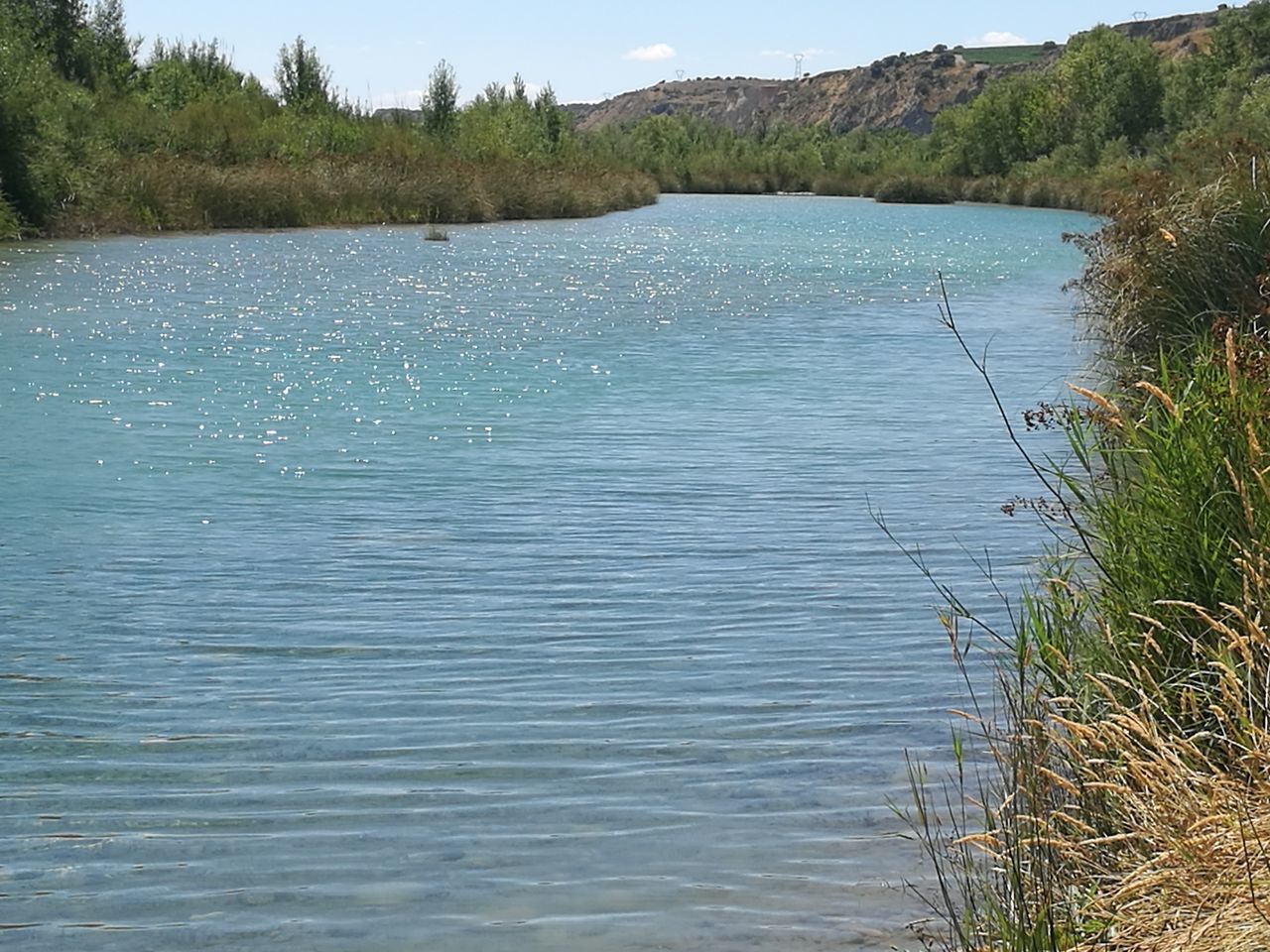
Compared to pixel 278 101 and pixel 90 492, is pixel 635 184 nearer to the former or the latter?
pixel 278 101

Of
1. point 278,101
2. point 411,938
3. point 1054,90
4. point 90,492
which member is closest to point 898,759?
point 411,938

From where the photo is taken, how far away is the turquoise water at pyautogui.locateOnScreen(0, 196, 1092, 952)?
4.47 m

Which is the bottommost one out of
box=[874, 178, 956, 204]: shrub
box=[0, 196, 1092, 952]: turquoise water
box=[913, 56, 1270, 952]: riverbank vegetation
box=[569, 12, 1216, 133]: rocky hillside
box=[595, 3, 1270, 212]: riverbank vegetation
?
box=[0, 196, 1092, 952]: turquoise water

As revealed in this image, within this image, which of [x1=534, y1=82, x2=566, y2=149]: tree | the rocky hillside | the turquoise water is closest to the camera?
the turquoise water

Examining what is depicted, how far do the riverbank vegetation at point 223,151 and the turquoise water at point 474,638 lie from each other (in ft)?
55.2

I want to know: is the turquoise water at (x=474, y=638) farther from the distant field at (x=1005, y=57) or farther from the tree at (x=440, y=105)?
the distant field at (x=1005, y=57)

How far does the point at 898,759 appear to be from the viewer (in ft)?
17.8

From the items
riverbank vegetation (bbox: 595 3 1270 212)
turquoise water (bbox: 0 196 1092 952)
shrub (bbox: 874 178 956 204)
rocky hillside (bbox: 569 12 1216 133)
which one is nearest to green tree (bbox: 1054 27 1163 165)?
riverbank vegetation (bbox: 595 3 1270 212)

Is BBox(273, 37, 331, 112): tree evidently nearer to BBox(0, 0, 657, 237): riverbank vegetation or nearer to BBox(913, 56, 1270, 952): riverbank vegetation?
BBox(0, 0, 657, 237): riverbank vegetation

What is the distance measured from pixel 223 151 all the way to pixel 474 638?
121ft

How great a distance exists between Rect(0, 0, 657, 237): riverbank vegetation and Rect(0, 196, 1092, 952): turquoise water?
16827 mm

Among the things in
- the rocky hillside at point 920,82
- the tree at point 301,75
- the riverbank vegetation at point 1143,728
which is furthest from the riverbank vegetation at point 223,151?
the rocky hillside at point 920,82

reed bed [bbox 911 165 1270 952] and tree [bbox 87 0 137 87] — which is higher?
tree [bbox 87 0 137 87]

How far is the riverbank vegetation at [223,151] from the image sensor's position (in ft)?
108
